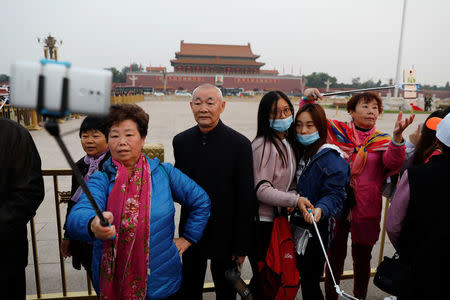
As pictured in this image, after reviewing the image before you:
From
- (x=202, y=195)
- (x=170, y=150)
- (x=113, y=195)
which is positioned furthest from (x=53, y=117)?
(x=170, y=150)

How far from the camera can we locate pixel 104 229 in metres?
1.06

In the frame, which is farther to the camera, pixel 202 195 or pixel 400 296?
pixel 202 195

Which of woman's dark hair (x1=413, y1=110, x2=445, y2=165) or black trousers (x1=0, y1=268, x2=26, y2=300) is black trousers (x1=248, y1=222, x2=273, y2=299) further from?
black trousers (x1=0, y1=268, x2=26, y2=300)

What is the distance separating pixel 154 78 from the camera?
53750 millimetres

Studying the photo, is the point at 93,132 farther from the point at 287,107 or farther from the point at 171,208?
the point at 287,107

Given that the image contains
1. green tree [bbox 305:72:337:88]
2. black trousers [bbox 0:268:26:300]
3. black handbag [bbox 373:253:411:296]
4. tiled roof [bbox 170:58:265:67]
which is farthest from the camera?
green tree [bbox 305:72:337:88]

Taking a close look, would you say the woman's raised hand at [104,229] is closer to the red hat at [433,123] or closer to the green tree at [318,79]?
the red hat at [433,123]

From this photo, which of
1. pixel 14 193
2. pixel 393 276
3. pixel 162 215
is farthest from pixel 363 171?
pixel 14 193

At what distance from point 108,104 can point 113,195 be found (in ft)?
2.45

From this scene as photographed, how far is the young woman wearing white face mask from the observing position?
5.78 ft

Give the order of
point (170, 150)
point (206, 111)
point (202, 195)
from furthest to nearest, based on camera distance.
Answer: point (170, 150) < point (206, 111) < point (202, 195)

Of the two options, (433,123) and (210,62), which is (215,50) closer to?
(210,62)

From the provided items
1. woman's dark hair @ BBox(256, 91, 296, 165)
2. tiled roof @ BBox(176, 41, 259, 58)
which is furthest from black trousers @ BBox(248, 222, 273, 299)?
tiled roof @ BBox(176, 41, 259, 58)

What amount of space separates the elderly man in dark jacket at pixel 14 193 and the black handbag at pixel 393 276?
1.73 metres
